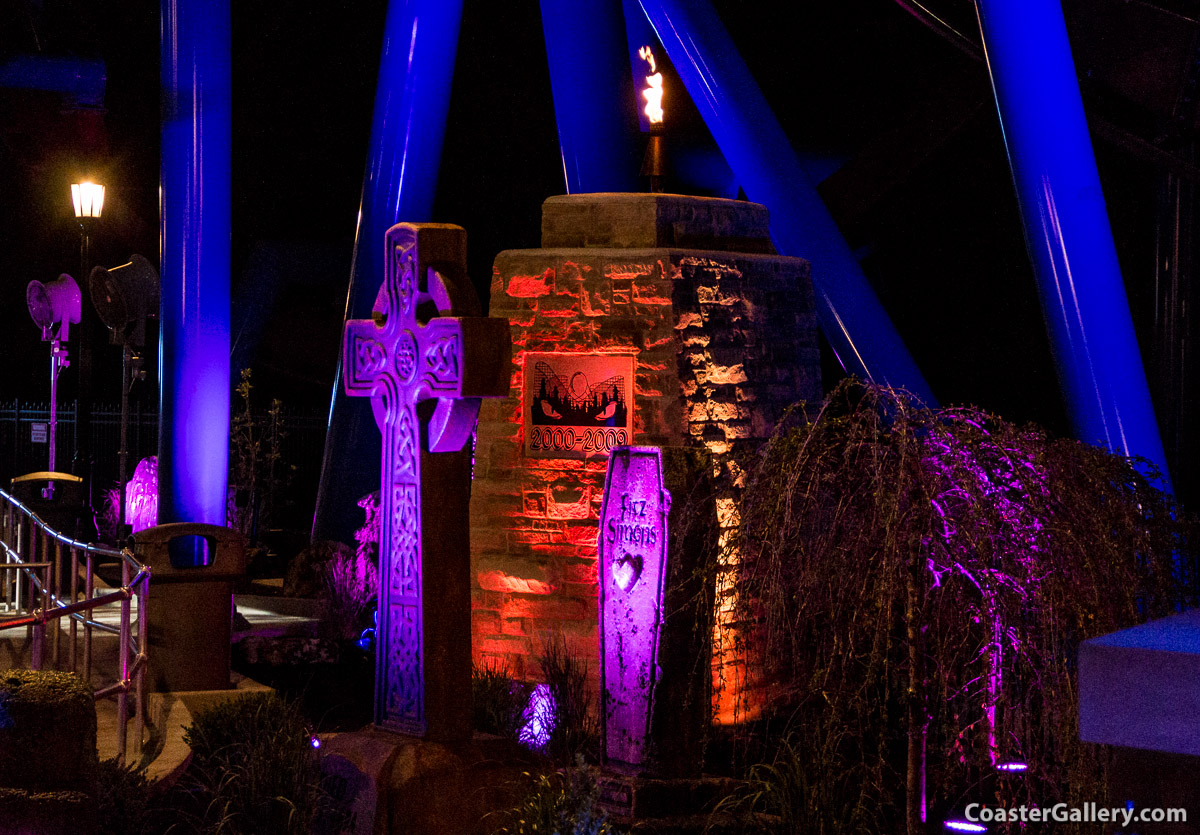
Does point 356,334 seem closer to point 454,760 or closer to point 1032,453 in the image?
point 454,760

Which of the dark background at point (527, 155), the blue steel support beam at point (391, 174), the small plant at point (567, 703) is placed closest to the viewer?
the small plant at point (567, 703)

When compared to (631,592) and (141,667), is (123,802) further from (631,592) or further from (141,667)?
(631,592)

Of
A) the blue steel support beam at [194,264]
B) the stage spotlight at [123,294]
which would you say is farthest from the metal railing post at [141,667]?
the stage spotlight at [123,294]

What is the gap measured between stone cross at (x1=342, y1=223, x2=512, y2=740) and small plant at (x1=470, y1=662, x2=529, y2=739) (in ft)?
3.49

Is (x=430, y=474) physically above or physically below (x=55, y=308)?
below

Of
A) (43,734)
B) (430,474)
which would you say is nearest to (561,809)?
(430,474)

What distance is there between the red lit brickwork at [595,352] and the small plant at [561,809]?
230 cm

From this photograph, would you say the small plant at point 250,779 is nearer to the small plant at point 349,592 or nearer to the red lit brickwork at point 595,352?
the red lit brickwork at point 595,352

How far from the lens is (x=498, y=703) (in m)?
7.61

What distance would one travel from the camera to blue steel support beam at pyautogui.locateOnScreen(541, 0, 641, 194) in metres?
13.0

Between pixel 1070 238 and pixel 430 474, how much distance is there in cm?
587

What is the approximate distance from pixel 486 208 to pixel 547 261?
11048 mm

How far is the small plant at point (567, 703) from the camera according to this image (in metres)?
7.52

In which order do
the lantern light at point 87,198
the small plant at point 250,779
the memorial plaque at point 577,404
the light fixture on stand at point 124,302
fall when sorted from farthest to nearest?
the lantern light at point 87,198 → the light fixture on stand at point 124,302 → the memorial plaque at point 577,404 → the small plant at point 250,779
